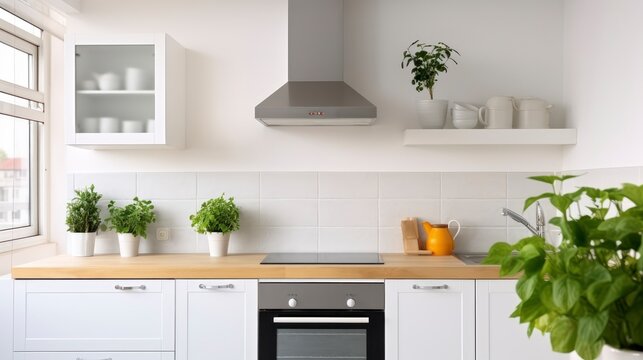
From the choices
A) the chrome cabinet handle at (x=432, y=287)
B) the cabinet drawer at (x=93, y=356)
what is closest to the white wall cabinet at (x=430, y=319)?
the chrome cabinet handle at (x=432, y=287)

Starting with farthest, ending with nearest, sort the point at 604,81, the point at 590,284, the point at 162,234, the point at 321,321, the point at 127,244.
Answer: the point at 162,234
the point at 127,244
the point at 604,81
the point at 321,321
the point at 590,284

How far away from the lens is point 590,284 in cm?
89

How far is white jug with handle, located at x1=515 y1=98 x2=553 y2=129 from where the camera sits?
10.7 ft

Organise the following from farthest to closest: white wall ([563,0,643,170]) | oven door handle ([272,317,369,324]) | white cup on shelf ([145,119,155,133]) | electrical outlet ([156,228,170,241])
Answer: electrical outlet ([156,228,170,241]) < white cup on shelf ([145,119,155,133]) < oven door handle ([272,317,369,324]) < white wall ([563,0,643,170])

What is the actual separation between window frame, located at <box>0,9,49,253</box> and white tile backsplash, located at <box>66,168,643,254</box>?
0.51 meters

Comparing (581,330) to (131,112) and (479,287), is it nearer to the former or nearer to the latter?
(479,287)

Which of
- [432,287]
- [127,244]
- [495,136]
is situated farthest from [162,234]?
[495,136]

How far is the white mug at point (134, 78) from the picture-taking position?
122 inches

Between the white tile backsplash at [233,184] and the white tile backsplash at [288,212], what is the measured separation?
10 cm

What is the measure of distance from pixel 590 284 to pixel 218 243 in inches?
99.0

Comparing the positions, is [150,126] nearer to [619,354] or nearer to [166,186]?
[166,186]

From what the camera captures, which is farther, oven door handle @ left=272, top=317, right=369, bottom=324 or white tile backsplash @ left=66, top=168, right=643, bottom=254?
white tile backsplash @ left=66, top=168, right=643, bottom=254

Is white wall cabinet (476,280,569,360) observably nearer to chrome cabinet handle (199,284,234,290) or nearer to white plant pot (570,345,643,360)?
chrome cabinet handle (199,284,234,290)

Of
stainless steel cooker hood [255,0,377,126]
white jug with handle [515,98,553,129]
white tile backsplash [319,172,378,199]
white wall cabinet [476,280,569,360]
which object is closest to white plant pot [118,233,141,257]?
stainless steel cooker hood [255,0,377,126]
